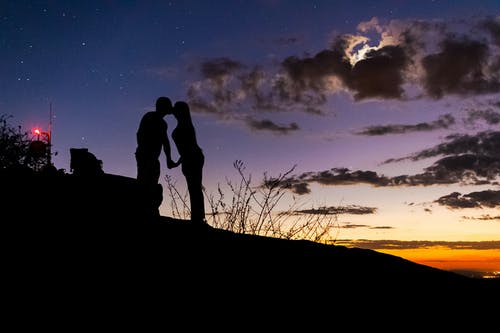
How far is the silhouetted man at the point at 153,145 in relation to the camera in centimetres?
921

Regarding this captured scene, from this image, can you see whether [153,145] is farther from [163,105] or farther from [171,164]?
[163,105]

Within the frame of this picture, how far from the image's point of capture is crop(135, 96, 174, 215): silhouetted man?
30.2 ft

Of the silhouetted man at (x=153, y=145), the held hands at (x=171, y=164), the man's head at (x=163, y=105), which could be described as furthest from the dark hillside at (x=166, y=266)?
the man's head at (x=163, y=105)

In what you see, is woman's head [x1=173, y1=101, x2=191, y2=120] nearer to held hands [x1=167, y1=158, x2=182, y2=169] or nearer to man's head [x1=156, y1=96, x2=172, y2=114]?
man's head [x1=156, y1=96, x2=172, y2=114]

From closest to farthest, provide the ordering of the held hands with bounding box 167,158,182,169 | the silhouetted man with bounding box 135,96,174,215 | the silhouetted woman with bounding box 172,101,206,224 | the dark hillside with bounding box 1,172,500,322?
the dark hillside with bounding box 1,172,500,322 < the silhouetted woman with bounding box 172,101,206,224 < the silhouetted man with bounding box 135,96,174,215 < the held hands with bounding box 167,158,182,169

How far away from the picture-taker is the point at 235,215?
32.9 feet

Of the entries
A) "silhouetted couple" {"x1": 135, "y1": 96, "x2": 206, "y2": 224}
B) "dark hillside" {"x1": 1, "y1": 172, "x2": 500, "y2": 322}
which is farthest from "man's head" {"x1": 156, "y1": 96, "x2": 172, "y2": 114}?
"dark hillside" {"x1": 1, "y1": 172, "x2": 500, "y2": 322}

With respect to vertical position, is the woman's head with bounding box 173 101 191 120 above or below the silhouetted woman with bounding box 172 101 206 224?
above

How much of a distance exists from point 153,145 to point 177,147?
0.43 m

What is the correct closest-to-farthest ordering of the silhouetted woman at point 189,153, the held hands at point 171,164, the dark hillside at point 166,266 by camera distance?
the dark hillside at point 166,266
the silhouetted woman at point 189,153
the held hands at point 171,164

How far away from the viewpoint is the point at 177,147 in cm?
918

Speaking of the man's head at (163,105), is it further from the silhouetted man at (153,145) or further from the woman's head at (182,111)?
the woman's head at (182,111)

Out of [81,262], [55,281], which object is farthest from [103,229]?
[55,281]

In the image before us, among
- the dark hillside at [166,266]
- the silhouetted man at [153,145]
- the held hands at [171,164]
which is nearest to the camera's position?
the dark hillside at [166,266]
